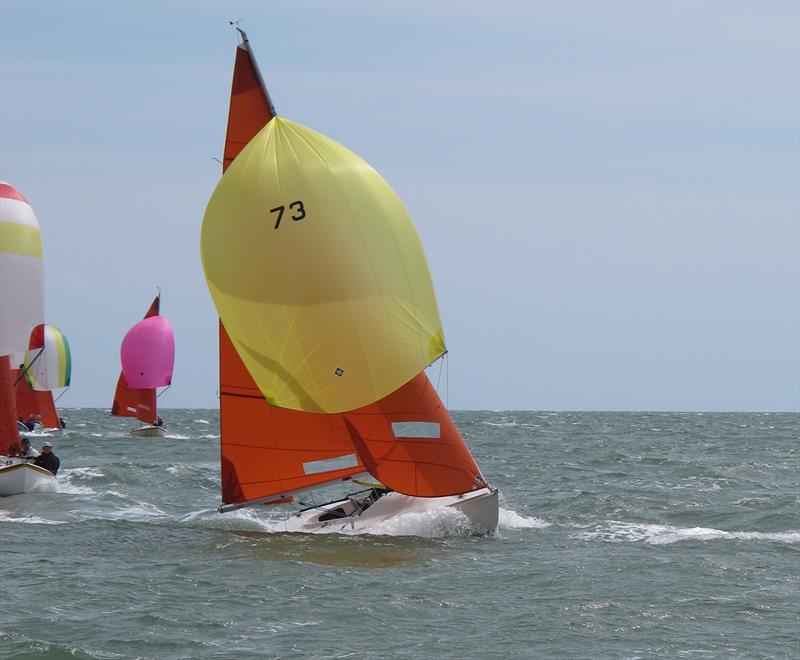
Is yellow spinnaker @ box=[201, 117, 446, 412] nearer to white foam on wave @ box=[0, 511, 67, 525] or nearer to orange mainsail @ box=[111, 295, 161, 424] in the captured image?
white foam on wave @ box=[0, 511, 67, 525]

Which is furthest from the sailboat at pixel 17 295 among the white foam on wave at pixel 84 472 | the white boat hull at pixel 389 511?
the white boat hull at pixel 389 511

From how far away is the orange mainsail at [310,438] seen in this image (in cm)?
2247

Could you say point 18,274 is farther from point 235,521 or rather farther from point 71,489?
point 235,521

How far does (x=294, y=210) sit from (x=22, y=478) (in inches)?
497

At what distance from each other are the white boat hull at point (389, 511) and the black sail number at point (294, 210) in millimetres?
5729

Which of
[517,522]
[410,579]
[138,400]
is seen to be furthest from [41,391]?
[410,579]

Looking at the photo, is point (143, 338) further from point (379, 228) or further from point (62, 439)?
point (379, 228)

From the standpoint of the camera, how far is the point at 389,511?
2348cm

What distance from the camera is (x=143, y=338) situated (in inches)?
2420

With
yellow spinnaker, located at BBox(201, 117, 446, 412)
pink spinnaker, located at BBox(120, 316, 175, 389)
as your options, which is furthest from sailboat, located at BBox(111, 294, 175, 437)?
yellow spinnaker, located at BBox(201, 117, 446, 412)

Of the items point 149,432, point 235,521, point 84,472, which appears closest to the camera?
point 235,521

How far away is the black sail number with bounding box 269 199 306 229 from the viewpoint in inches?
835

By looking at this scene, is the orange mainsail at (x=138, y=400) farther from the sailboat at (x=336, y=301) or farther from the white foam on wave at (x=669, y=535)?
the sailboat at (x=336, y=301)

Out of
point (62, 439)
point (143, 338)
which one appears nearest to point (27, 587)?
point (62, 439)
